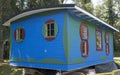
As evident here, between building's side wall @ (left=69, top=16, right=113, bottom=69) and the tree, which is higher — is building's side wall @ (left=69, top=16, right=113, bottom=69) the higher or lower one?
the lower one

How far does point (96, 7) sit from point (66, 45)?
36.6 m

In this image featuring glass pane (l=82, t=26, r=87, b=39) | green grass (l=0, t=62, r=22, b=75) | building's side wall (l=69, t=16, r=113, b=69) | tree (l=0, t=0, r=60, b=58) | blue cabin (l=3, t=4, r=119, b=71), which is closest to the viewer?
blue cabin (l=3, t=4, r=119, b=71)

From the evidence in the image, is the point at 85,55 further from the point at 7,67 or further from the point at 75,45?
the point at 7,67

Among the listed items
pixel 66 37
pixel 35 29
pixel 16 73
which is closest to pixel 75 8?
pixel 66 37

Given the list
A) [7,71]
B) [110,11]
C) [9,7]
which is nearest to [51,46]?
[7,71]

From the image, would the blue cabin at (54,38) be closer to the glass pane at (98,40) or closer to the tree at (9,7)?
the glass pane at (98,40)

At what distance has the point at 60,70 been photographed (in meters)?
10.0

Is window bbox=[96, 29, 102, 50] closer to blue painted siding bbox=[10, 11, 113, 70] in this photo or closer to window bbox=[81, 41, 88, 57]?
blue painted siding bbox=[10, 11, 113, 70]

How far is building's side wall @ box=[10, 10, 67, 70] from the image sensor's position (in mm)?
9969

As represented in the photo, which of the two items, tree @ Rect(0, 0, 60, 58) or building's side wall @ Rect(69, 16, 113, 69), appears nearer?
building's side wall @ Rect(69, 16, 113, 69)

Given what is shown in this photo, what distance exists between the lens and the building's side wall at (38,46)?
32.7 feet

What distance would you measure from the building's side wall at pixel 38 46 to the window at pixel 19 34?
0.72 ft

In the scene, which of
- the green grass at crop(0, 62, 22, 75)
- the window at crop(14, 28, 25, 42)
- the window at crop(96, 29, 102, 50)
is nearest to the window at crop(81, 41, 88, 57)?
the window at crop(96, 29, 102, 50)

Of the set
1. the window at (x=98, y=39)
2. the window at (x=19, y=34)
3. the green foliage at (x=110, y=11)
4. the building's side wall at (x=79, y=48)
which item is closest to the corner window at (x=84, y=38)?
the building's side wall at (x=79, y=48)
